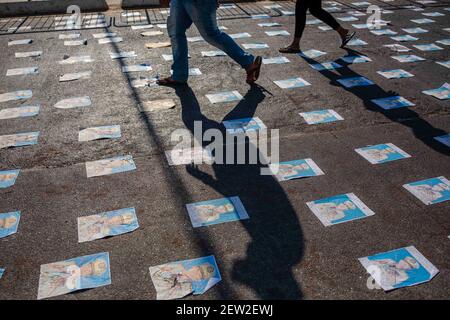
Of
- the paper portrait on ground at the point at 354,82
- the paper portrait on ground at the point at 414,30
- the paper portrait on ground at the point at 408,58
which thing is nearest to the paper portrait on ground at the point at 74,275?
the paper portrait on ground at the point at 354,82

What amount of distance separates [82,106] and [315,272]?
10.6 feet

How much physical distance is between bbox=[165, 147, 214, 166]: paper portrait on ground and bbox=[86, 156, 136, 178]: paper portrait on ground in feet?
1.13

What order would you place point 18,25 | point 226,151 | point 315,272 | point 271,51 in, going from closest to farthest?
point 315,272
point 226,151
point 271,51
point 18,25

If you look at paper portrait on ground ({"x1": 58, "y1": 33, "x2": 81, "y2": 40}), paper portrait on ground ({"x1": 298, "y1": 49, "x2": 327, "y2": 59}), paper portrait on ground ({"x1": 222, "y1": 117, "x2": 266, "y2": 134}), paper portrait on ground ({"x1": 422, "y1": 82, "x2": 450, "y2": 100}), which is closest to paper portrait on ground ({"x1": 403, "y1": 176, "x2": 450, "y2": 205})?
paper portrait on ground ({"x1": 222, "y1": 117, "x2": 266, "y2": 134})

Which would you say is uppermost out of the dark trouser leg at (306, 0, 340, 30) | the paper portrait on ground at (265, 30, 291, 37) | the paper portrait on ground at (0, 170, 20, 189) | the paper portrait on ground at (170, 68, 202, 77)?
the dark trouser leg at (306, 0, 340, 30)

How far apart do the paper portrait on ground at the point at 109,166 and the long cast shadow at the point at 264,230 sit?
54cm

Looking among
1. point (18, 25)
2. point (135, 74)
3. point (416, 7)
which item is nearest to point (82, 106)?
point (135, 74)

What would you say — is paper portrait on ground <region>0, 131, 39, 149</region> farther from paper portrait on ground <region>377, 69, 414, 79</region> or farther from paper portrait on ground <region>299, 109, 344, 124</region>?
paper portrait on ground <region>377, 69, 414, 79</region>

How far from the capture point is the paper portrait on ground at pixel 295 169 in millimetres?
3221

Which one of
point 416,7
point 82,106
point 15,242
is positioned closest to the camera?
point 15,242

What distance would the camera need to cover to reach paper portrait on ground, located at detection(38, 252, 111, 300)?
225 centimetres

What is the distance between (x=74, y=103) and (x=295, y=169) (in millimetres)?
2707
